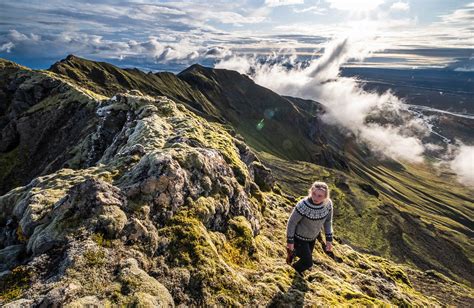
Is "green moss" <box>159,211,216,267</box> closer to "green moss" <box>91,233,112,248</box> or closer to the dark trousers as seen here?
"green moss" <box>91,233,112,248</box>

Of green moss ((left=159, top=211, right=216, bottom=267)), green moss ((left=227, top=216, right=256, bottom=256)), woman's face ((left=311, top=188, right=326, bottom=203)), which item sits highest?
woman's face ((left=311, top=188, right=326, bottom=203))

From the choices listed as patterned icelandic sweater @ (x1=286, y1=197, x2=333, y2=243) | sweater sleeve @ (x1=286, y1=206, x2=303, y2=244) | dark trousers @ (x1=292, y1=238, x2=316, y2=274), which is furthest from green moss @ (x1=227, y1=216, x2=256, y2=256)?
sweater sleeve @ (x1=286, y1=206, x2=303, y2=244)

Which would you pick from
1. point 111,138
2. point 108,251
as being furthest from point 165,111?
point 108,251

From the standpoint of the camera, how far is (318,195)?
58.1 feet

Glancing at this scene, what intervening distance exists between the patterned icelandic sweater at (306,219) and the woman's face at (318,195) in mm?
512

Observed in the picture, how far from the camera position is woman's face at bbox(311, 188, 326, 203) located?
694 inches

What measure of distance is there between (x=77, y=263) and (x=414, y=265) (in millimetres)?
223736

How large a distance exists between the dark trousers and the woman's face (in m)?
3.00

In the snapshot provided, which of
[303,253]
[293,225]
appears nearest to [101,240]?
[293,225]

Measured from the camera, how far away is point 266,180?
5231 cm

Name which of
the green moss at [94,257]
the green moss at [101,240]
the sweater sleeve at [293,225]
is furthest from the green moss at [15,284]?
the sweater sleeve at [293,225]

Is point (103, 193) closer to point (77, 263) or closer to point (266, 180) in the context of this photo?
point (77, 263)

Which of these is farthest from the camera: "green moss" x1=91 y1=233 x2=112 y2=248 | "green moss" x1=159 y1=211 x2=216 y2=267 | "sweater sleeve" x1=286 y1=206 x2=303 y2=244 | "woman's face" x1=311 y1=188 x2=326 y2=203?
"sweater sleeve" x1=286 y1=206 x2=303 y2=244

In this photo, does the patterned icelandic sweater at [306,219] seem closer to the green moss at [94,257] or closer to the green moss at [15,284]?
the green moss at [94,257]
